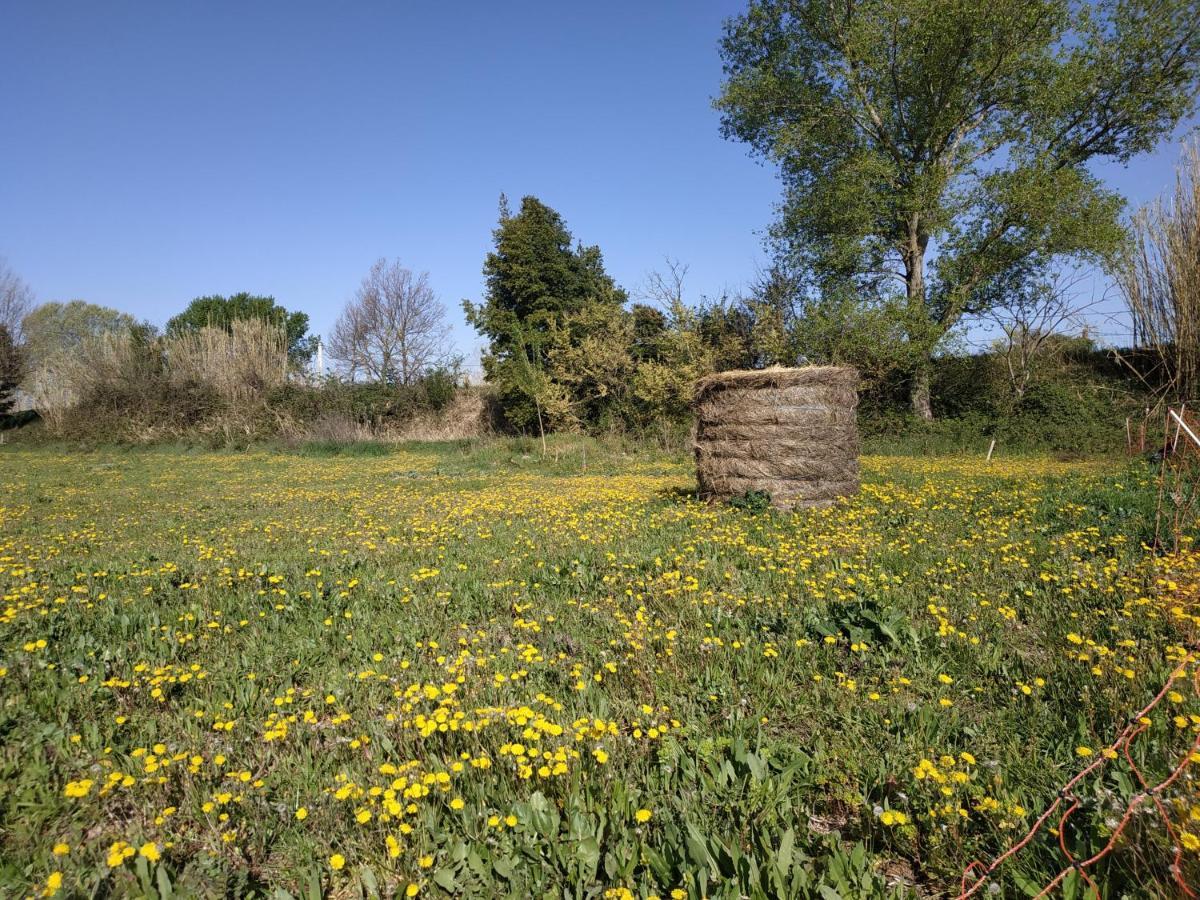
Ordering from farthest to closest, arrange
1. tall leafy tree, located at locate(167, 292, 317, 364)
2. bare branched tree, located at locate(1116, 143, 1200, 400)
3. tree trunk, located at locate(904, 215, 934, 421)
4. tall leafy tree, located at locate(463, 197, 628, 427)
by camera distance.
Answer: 1. tall leafy tree, located at locate(167, 292, 317, 364)
2. tall leafy tree, located at locate(463, 197, 628, 427)
3. tree trunk, located at locate(904, 215, 934, 421)
4. bare branched tree, located at locate(1116, 143, 1200, 400)

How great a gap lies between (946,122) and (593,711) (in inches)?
863

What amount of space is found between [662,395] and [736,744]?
19.2 meters

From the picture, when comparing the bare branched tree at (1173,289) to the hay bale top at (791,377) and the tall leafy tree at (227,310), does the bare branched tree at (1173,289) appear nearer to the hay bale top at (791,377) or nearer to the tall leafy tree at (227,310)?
the hay bale top at (791,377)

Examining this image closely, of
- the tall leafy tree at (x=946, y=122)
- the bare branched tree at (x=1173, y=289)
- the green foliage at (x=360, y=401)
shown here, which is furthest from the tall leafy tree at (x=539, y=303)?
the bare branched tree at (x=1173, y=289)

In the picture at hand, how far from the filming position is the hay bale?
26.6 ft

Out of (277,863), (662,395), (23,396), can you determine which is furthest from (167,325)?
(277,863)

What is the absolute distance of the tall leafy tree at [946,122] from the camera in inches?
675

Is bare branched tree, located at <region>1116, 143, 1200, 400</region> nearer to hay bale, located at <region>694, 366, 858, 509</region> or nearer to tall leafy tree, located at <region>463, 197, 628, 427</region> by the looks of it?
hay bale, located at <region>694, 366, 858, 509</region>

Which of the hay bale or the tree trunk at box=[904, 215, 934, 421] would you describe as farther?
the tree trunk at box=[904, 215, 934, 421]

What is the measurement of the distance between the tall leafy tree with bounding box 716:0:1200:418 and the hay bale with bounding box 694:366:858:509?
38.3ft

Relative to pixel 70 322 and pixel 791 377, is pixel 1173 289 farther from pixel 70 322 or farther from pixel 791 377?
pixel 70 322

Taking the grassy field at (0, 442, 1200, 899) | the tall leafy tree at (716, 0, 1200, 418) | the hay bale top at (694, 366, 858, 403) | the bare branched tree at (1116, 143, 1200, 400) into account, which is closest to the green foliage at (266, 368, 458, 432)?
the tall leafy tree at (716, 0, 1200, 418)

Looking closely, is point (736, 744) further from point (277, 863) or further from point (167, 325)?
point (167, 325)

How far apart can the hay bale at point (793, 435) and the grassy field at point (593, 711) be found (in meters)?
1.96
